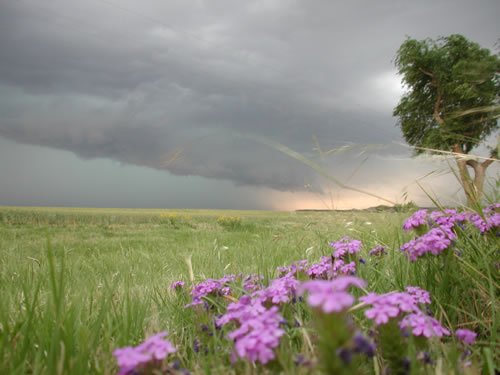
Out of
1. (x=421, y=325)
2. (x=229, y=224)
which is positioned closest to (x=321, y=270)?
(x=421, y=325)

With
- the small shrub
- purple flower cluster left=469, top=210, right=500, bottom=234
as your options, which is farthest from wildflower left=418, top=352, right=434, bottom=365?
the small shrub

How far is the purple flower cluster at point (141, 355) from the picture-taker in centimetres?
81

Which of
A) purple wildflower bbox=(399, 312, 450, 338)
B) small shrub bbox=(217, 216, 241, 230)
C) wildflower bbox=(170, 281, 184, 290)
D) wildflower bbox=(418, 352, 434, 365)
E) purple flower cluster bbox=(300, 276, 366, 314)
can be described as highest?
purple flower cluster bbox=(300, 276, 366, 314)

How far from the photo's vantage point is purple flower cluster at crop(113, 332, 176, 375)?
812 mm

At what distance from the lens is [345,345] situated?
2.15 feet

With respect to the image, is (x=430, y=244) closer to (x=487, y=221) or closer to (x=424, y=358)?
(x=487, y=221)

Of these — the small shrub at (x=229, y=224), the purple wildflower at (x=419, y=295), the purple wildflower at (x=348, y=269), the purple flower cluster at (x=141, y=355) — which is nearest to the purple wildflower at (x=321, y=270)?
the purple wildflower at (x=348, y=269)

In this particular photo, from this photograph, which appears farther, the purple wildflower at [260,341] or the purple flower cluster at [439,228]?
the purple flower cluster at [439,228]

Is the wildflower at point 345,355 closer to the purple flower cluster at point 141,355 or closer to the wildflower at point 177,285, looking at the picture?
the purple flower cluster at point 141,355

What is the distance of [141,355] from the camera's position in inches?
32.6

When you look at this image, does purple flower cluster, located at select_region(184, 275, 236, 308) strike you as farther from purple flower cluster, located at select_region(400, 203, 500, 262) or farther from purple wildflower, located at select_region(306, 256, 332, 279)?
purple flower cluster, located at select_region(400, 203, 500, 262)

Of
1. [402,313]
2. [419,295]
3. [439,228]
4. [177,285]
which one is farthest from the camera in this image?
[177,285]

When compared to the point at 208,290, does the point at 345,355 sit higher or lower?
higher

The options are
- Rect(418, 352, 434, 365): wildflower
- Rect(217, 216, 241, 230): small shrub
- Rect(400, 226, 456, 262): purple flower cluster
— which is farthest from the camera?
Rect(217, 216, 241, 230): small shrub
